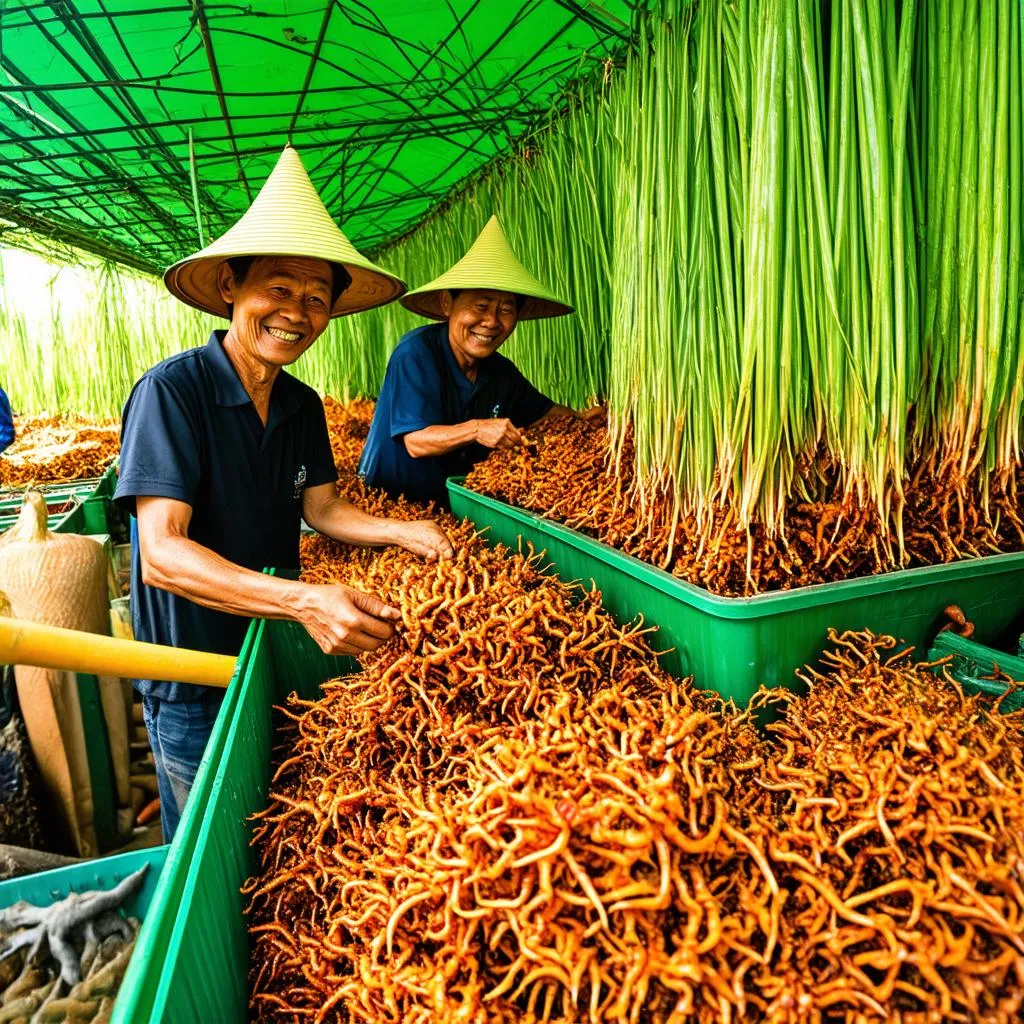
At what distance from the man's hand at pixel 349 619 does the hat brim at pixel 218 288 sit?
3.19ft

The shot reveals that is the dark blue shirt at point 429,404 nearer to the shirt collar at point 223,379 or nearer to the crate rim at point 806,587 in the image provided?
the shirt collar at point 223,379

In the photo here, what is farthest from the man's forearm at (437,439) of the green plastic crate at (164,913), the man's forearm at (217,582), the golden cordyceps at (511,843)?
the green plastic crate at (164,913)

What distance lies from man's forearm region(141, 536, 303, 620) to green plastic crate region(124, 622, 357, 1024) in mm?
87

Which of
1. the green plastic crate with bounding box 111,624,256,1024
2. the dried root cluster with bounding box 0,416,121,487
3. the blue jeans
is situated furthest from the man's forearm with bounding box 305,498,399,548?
the dried root cluster with bounding box 0,416,121,487

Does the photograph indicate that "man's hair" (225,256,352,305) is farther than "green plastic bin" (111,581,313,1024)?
Yes

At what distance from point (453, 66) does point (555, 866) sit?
3.24 m

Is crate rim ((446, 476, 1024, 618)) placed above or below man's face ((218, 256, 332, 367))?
below

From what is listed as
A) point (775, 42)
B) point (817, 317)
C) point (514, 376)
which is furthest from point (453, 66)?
point (817, 317)

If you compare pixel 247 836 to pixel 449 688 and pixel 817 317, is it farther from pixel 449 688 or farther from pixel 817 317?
pixel 817 317

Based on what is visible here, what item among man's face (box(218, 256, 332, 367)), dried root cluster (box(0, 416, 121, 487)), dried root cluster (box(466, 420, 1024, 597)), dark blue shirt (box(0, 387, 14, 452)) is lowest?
dried root cluster (box(466, 420, 1024, 597))

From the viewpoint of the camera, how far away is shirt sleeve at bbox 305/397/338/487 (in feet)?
7.30

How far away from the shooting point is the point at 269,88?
309 cm

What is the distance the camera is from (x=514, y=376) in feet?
9.95

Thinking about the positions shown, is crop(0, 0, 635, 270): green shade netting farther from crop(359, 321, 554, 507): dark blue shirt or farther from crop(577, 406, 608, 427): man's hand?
crop(577, 406, 608, 427): man's hand
